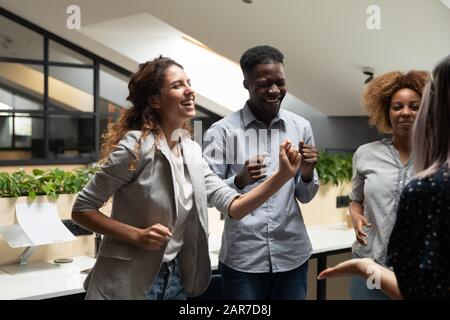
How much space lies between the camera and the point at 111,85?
7.50 metres

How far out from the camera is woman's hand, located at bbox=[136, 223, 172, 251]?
46.8 inches

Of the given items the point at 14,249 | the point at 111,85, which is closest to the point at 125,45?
the point at 111,85

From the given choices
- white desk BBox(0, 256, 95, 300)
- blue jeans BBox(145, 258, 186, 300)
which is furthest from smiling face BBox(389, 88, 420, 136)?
white desk BBox(0, 256, 95, 300)

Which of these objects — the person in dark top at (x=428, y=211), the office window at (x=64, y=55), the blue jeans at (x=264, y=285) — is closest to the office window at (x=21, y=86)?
the office window at (x=64, y=55)

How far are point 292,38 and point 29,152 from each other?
13.3 ft

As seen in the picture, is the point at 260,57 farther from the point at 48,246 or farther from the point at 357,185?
the point at 48,246

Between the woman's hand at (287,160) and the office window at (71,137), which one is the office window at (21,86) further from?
the woman's hand at (287,160)

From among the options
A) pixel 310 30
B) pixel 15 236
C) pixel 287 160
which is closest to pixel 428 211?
pixel 287 160

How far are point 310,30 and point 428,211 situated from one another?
157 inches

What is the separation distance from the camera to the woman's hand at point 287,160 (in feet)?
4.39

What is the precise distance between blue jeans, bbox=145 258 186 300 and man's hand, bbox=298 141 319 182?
0.50 metres
